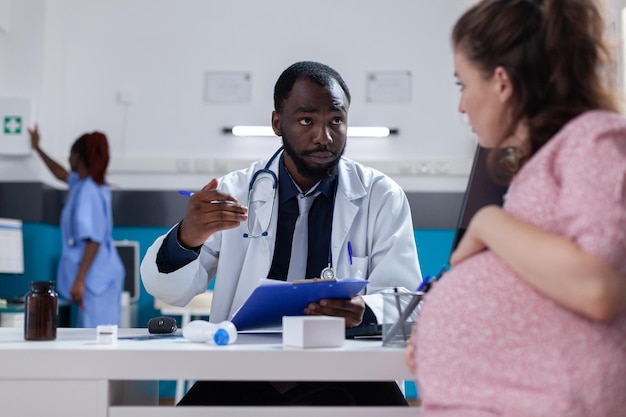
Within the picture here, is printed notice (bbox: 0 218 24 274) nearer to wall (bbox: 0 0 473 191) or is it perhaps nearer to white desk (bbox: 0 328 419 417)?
wall (bbox: 0 0 473 191)

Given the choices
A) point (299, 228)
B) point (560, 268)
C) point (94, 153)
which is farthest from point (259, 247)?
point (94, 153)

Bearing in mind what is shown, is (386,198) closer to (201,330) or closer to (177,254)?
(177,254)

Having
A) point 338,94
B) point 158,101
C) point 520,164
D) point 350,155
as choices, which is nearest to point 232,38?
point 158,101

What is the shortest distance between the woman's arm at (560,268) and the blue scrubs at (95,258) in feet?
13.2

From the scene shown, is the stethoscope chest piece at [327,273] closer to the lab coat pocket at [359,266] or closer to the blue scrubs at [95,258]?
the lab coat pocket at [359,266]

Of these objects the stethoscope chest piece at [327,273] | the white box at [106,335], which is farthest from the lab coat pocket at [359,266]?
the white box at [106,335]

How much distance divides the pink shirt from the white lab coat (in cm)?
101

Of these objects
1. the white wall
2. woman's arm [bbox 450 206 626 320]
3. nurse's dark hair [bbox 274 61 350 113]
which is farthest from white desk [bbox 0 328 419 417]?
the white wall

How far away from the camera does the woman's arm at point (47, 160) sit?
5.16 m

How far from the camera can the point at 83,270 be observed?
15.4 feet

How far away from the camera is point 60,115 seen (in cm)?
557

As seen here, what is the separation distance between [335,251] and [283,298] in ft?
1.92

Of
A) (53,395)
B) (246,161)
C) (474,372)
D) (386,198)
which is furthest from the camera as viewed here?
(246,161)

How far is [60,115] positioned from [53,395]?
4561mm
